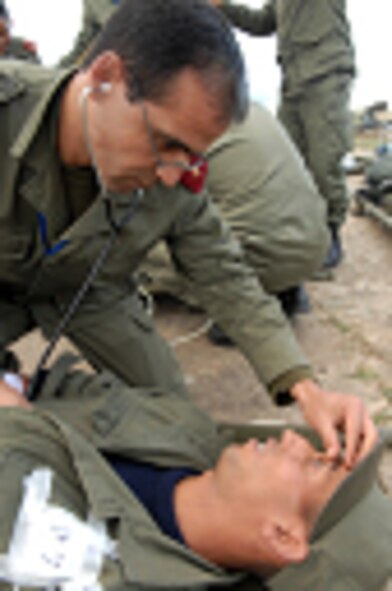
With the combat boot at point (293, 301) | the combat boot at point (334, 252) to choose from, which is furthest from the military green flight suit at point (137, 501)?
the combat boot at point (334, 252)

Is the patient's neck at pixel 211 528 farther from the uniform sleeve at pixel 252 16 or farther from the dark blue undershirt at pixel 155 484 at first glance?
the uniform sleeve at pixel 252 16

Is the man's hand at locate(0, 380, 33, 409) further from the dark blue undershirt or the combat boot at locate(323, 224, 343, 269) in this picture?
the combat boot at locate(323, 224, 343, 269)

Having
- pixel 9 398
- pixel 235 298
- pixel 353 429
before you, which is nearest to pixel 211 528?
pixel 353 429

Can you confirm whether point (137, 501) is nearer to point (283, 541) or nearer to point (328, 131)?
point (283, 541)

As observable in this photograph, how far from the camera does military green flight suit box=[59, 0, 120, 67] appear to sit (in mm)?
4078

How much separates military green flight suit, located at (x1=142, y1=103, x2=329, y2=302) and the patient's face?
1.73 meters

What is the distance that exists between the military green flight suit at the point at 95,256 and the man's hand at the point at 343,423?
0.28 m

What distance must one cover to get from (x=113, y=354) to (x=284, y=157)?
1.55m

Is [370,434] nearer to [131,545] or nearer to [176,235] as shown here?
[131,545]

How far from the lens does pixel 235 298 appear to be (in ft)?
7.96

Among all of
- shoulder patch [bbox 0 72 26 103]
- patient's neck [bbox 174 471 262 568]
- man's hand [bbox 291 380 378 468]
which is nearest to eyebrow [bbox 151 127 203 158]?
shoulder patch [bbox 0 72 26 103]

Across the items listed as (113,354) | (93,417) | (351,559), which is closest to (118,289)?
(113,354)

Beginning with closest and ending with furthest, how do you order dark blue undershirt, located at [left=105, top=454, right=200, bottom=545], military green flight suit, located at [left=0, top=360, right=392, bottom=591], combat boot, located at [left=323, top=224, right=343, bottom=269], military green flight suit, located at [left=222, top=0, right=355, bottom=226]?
military green flight suit, located at [left=0, top=360, right=392, bottom=591] → dark blue undershirt, located at [left=105, top=454, right=200, bottom=545] → military green flight suit, located at [left=222, top=0, right=355, bottom=226] → combat boot, located at [left=323, top=224, right=343, bottom=269]

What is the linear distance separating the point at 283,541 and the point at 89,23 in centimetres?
374
